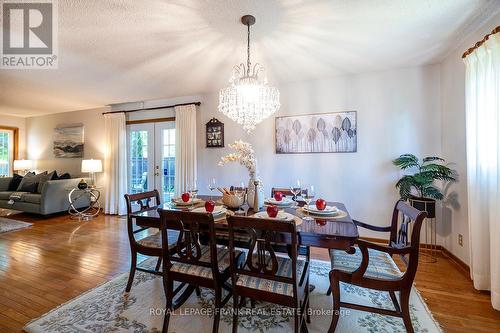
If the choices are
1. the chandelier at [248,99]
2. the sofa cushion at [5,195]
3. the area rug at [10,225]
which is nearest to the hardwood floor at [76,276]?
the area rug at [10,225]

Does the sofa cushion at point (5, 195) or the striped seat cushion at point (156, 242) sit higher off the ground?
the sofa cushion at point (5, 195)

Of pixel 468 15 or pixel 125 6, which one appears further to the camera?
pixel 468 15

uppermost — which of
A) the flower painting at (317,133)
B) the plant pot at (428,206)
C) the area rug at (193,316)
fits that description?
the flower painting at (317,133)

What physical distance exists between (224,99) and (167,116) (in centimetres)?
259

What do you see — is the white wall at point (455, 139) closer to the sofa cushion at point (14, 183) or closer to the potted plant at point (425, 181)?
the potted plant at point (425, 181)

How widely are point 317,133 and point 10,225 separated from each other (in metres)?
5.74

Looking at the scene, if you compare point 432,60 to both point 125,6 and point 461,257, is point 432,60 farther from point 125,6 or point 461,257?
point 125,6

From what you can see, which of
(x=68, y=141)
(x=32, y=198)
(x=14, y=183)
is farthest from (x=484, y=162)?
(x=14, y=183)

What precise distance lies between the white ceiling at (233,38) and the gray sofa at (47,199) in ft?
6.62

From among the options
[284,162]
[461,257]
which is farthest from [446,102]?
[284,162]

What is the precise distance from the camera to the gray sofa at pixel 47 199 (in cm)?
454

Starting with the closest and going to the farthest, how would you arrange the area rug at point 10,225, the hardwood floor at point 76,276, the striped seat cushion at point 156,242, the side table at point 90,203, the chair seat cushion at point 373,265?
the chair seat cushion at point 373,265
the hardwood floor at point 76,276
the striped seat cushion at point 156,242
the area rug at point 10,225
the side table at point 90,203

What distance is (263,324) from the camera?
66.4 inches

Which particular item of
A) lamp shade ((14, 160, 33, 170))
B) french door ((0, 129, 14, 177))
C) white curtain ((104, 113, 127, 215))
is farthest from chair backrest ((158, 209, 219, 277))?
french door ((0, 129, 14, 177))
